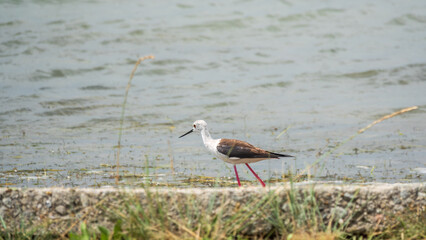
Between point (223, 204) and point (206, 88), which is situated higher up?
point (223, 204)

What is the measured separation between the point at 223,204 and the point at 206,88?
44.6 feet

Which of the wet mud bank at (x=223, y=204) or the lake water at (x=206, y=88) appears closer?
the wet mud bank at (x=223, y=204)

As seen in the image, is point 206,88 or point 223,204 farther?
point 206,88

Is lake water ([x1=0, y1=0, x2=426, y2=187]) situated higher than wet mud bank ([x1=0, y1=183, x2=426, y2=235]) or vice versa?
wet mud bank ([x1=0, y1=183, x2=426, y2=235])

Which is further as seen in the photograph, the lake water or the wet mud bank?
the lake water

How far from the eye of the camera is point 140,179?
8031 millimetres

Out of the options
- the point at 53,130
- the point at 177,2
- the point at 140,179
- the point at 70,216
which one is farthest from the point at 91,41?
the point at 70,216

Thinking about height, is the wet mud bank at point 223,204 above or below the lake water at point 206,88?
above

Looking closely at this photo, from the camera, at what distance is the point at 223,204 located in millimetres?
4523

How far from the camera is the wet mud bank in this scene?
4.57 meters

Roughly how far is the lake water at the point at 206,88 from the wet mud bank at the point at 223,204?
28cm

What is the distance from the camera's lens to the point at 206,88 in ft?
59.2

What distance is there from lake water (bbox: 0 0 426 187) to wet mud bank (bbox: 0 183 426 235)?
0.28 m

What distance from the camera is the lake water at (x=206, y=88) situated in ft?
31.0
